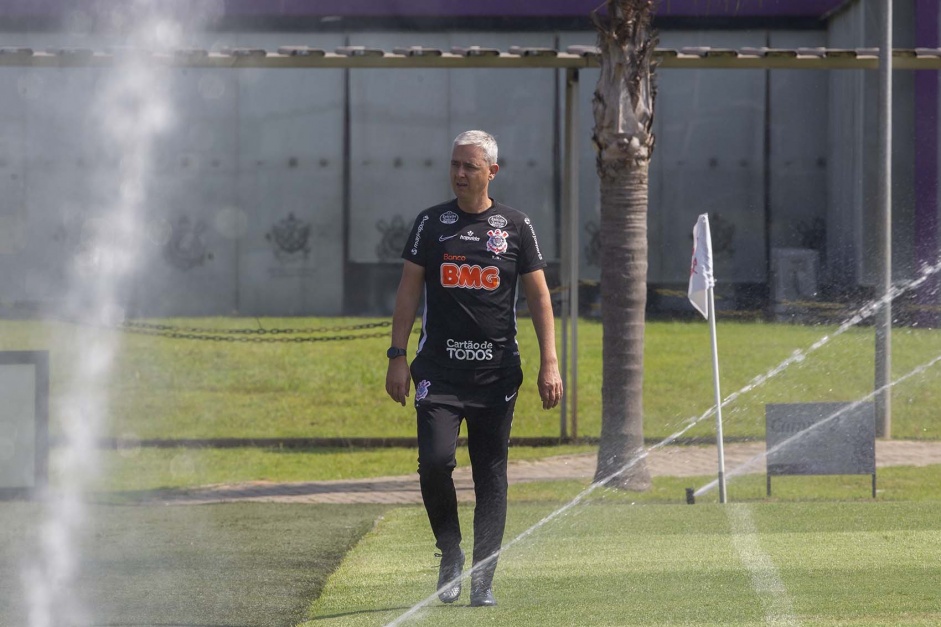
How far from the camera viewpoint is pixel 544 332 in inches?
199

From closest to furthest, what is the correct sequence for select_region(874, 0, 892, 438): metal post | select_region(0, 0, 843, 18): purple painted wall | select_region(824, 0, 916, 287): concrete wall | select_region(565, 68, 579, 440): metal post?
→ select_region(874, 0, 892, 438): metal post, select_region(565, 68, 579, 440): metal post, select_region(824, 0, 916, 287): concrete wall, select_region(0, 0, 843, 18): purple painted wall

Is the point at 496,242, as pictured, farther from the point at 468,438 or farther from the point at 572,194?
the point at 572,194

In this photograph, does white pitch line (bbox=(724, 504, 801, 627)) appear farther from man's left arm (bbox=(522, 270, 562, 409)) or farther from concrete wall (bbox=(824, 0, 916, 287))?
concrete wall (bbox=(824, 0, 916, 287))

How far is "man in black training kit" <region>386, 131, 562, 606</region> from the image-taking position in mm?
4918

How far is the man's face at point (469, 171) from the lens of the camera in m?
4.88

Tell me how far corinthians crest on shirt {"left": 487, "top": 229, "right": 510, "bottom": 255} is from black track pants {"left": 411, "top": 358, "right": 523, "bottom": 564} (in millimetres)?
447

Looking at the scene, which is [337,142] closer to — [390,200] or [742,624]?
[390,200]

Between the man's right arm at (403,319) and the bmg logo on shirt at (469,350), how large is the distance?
19 centimetres

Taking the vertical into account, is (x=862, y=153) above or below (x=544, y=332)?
above

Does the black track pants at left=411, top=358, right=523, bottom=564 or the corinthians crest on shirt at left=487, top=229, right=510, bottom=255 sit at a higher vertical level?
the corinthians crest on shirt at left=487, top=229, right=510, bottom=255

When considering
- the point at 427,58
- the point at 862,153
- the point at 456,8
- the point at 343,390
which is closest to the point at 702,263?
the point at 427,58

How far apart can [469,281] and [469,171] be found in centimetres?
40

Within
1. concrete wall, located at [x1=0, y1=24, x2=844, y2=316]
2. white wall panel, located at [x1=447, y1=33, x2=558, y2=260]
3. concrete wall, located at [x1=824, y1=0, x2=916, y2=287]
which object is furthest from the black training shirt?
white wall panel, located at [x1=447, y1=33, x2=558, y2=260]

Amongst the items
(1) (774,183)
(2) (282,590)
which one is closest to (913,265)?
(1) (774,183)
